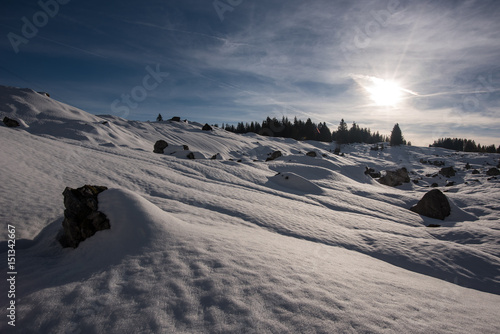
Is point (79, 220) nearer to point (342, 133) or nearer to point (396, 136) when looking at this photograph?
point (342, 133)

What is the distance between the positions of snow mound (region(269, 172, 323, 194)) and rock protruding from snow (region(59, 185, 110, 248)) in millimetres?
11596

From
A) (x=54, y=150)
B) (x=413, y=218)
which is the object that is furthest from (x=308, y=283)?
(x=54, y=150)

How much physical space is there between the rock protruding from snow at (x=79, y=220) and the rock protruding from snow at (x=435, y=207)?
15.9 meters

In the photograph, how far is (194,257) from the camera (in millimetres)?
3799

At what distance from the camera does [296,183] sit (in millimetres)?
14695

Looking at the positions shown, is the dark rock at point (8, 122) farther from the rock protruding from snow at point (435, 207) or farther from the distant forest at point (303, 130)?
the distant forest at point (303, 130)

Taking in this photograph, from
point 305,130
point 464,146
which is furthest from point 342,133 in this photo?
point 464,146

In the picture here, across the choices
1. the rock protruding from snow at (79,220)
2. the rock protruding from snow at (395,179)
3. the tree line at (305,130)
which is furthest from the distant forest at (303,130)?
the rock protruding from snow at (79,220)

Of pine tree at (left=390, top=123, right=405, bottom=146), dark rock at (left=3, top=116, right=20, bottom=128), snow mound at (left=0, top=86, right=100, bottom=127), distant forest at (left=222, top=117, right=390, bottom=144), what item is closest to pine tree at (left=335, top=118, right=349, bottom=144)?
distant forest at (left=222, top=117, right=390, bottom=144)

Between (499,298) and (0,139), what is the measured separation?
19189mm

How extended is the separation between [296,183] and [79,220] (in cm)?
1241

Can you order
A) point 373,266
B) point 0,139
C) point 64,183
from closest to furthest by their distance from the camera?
point 373,266, point 64,183, point 0,139

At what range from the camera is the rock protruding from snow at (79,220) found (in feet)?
14.4

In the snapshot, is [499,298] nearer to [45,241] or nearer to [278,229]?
[278,229]
